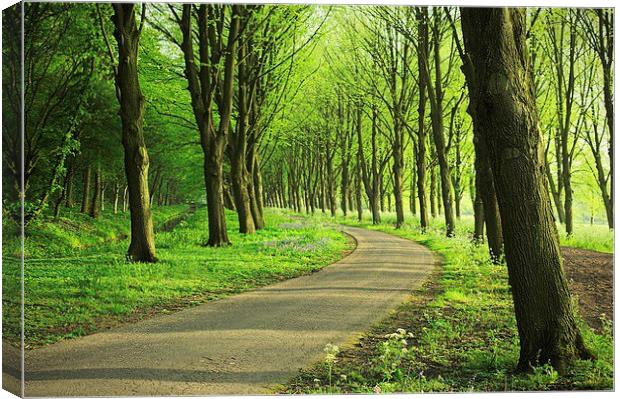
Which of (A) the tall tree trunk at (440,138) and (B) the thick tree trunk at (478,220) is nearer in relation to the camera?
(B) the thick tree trunk at (478,220)

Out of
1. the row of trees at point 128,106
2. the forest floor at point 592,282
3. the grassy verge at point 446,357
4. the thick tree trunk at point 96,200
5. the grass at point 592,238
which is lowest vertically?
the grassy verge at point 446,357

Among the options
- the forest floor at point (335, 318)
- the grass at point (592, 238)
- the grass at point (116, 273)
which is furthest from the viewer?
the grass at point (592, 238)

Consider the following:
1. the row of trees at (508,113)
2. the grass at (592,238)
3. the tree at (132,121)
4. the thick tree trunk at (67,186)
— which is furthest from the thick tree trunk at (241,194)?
the grass at (592,238)

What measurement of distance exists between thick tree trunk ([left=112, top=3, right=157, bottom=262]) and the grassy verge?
11.5 ft

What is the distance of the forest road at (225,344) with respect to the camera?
4.70 metres

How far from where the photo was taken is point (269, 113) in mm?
15406

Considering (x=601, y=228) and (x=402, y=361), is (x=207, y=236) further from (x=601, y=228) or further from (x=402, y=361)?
(x=601, y=228)

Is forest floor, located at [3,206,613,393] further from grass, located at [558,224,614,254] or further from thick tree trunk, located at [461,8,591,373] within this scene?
thick tree trunk, located at [461,8,591,373]

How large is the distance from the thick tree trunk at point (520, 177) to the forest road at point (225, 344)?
177 cm

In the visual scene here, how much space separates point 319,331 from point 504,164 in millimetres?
2313

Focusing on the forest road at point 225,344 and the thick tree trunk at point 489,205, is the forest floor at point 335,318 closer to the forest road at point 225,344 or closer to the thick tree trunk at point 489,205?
the forest road at point 225,344

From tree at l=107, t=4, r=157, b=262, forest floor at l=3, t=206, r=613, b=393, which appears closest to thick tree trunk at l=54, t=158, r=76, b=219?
forest floor at l=3, t=206, r=613, b=393

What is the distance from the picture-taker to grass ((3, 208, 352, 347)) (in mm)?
5344

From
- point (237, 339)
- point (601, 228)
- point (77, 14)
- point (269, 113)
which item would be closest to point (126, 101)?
point (77, 14)
